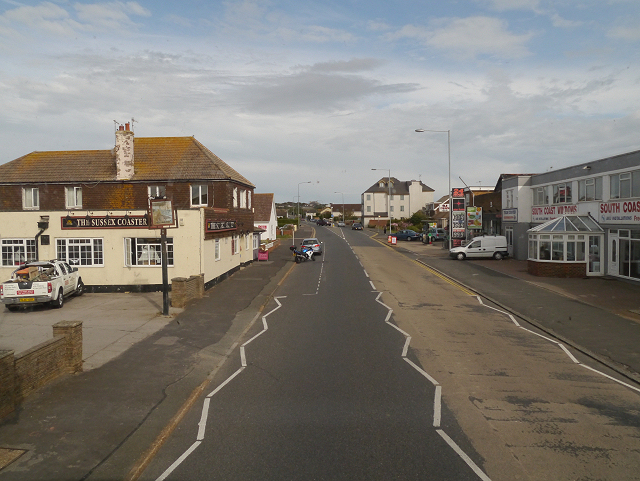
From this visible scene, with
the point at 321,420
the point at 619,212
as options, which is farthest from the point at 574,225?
the point at 321,420

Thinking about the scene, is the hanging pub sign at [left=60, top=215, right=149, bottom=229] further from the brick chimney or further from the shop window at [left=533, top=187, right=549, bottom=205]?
the shop window at [left=533, top=187, right=549, bottom=205]

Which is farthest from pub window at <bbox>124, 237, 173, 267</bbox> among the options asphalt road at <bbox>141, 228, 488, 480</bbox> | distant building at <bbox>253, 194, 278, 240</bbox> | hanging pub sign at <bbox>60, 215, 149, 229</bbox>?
distant building at <bbox>253, 194, 278, 240</bbox>

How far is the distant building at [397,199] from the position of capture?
123 m

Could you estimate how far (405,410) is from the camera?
862 centimetres

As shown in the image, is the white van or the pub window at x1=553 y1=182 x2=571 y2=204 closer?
the pub window at x1=553 y1=182 x2=571 y2=204

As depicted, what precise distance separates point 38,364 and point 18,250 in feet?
54.5

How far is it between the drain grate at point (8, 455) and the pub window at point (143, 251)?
1663cm

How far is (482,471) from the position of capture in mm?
6516

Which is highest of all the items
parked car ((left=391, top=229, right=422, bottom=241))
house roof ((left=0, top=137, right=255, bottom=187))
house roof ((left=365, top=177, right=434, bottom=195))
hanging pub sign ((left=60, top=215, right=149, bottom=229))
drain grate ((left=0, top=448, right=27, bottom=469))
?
house roof ((left=365, top=177, right=434, bottom=195))

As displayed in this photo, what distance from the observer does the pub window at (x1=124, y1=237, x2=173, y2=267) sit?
23.5 m

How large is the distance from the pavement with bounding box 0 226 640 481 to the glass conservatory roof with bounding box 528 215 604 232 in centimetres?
309

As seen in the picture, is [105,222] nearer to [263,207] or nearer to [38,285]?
[38,285]

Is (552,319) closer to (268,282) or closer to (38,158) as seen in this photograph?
(268,282)

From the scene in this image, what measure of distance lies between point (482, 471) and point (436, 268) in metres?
28.0
